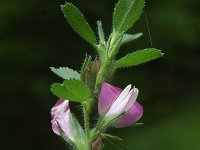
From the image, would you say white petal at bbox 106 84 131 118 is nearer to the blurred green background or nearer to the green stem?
the green stem

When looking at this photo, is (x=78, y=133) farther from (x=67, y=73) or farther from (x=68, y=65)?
(x=68, y=65)

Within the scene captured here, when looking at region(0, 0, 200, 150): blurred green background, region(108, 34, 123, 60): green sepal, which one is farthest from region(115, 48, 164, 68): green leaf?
region(0, 0, 200, 150): blurred green background

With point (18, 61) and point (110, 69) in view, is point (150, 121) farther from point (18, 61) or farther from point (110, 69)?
point (110, 69)

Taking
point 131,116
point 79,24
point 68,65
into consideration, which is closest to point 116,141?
point 131,116

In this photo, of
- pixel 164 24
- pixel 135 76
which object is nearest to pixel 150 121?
pixel 135 76

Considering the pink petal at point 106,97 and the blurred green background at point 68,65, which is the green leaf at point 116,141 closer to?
the pink petal at point 106,97

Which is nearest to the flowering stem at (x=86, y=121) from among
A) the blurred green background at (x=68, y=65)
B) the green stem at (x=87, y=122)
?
the green stem at (x=87, y=122)

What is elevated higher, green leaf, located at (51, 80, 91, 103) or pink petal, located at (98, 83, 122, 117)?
green leaf, located at (51, 80, 91, 103)

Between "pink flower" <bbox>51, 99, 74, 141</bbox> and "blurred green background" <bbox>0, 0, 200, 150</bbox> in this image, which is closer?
"pink flower" <bbox>51, 99, 74, 141</bbox>
